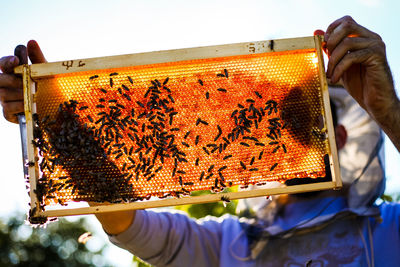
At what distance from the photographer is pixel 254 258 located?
4.94 m

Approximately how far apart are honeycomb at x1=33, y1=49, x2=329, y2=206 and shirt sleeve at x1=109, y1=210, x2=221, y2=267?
1429mm

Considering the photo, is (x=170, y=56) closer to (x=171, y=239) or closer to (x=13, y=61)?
(x=13, y=61)

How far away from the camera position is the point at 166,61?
3.12 meters

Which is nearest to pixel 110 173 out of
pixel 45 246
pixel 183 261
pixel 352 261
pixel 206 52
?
pixel 206 52

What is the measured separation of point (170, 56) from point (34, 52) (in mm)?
1276

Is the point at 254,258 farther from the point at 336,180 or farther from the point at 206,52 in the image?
the point at 206,52

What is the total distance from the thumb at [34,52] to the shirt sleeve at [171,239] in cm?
203

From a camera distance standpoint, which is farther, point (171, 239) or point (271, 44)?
point (171, 239)

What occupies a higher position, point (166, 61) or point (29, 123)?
point (166, 61)

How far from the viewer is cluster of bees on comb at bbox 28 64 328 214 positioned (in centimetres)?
322

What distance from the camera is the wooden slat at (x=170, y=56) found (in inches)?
122

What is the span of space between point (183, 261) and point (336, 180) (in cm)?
264

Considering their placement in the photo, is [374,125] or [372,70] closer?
[372,70]

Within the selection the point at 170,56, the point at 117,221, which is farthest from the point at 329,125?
the point at 117,221
